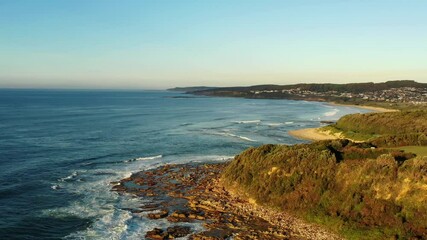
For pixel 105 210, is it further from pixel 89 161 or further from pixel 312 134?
pixel 312 134

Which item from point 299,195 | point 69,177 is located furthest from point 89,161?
point 299,195

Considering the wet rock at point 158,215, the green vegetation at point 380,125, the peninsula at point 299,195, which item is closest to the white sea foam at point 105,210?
the wet rock at point 158,215

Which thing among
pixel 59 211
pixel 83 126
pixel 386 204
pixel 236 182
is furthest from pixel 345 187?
pixel 83 126

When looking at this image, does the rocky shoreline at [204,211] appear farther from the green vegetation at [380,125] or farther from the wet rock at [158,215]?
the green vegetation at [380,125]

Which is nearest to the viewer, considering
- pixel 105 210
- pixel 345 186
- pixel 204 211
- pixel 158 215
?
pixel 158 215

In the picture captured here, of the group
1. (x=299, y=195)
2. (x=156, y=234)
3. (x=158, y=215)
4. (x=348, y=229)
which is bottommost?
(x=156, y=234)

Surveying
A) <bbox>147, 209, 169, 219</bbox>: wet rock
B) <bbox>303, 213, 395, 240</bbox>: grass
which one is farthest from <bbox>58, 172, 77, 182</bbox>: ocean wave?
<bbox>303, 213, 395, 240</bbox>: grass

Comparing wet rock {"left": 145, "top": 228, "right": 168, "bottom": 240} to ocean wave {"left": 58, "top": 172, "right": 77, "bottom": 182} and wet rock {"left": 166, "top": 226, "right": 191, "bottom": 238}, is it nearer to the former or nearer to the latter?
wet rock {"left": 166, "top": 226, "right": 191, "bottom": 238}
